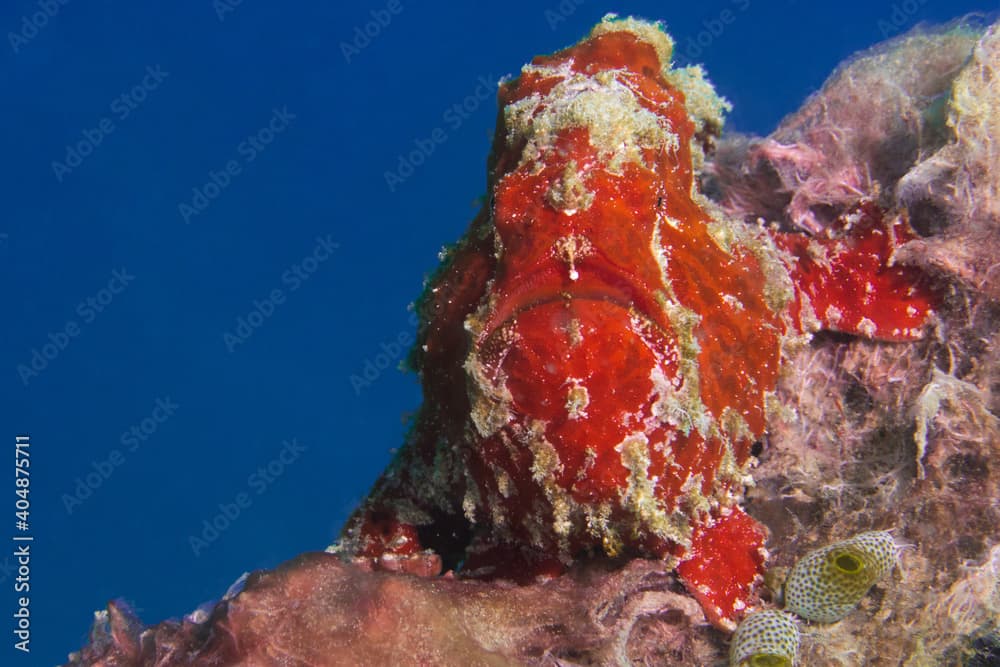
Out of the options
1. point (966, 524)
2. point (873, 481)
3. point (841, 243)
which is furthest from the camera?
point (841, 243)

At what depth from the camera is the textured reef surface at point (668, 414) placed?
3.06 m

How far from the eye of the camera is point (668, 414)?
310 cm

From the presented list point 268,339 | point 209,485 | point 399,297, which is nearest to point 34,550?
point 209,485

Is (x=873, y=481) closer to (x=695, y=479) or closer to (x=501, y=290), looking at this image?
(x=695, y=479)

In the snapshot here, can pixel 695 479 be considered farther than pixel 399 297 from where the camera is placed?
No

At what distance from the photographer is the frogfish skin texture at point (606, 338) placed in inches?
121

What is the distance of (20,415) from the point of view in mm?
65125

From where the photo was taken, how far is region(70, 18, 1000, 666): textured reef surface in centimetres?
306

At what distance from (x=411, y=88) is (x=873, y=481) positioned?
88699 millimetres

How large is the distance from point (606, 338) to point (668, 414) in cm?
46

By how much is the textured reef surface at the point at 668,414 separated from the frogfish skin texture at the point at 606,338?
0.01m

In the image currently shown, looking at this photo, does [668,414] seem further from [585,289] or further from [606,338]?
[585,289]

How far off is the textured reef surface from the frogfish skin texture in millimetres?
13

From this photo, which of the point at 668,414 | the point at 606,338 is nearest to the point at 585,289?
the point at 606,338
